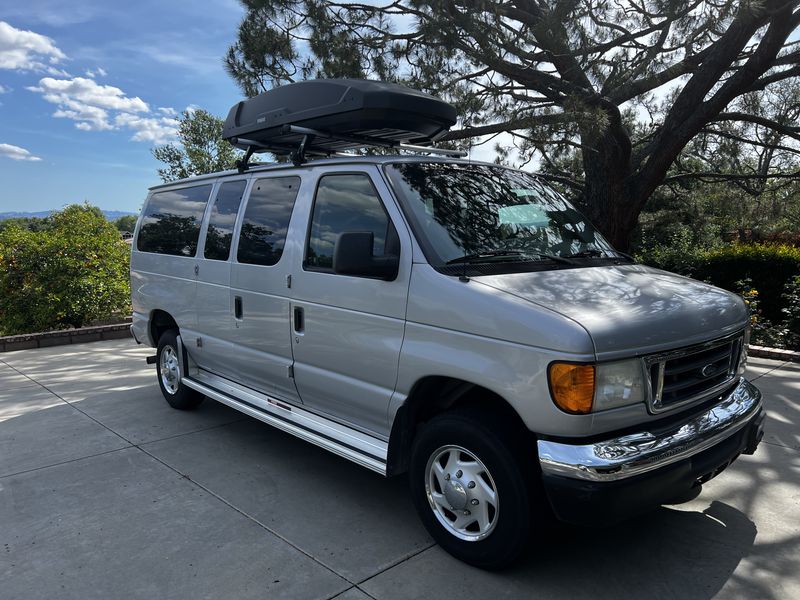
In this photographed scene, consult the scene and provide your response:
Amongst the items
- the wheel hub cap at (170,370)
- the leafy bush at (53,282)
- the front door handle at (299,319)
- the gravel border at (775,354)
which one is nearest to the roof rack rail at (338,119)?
the front door handle at (299,319)

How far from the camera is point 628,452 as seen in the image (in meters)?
2.70

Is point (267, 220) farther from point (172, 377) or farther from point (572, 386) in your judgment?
point (572, 386)

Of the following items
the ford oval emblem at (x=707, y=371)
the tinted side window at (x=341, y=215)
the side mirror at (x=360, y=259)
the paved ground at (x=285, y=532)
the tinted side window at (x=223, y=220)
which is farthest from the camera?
the tinted side window at (x=223, y=220)

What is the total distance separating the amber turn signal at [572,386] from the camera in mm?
2641

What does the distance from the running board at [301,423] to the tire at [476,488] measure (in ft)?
1.07

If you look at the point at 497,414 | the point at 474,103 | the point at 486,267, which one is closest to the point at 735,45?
the point at 474,103

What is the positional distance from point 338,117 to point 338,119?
0.02 metres

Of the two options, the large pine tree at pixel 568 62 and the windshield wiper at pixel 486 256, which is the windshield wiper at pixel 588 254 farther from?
the large pine tree at pixel 568 62

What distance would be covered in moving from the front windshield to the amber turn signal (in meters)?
0.92

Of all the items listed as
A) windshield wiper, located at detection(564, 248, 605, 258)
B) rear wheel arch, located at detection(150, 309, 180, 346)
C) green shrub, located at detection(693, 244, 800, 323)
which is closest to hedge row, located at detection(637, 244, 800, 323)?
green shrub, located at detection(693, 244, 800, 323)

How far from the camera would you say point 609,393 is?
272 centimetres

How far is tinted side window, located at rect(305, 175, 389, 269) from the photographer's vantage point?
3652mm

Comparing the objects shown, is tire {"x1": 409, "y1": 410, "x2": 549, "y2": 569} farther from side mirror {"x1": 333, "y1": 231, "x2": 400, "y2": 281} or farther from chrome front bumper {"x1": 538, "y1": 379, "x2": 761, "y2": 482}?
side mirror {"x1": 333, "y1": 231, "x2": 400, "y2": 281}

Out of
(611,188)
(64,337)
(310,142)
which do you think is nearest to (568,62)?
(611,188)
